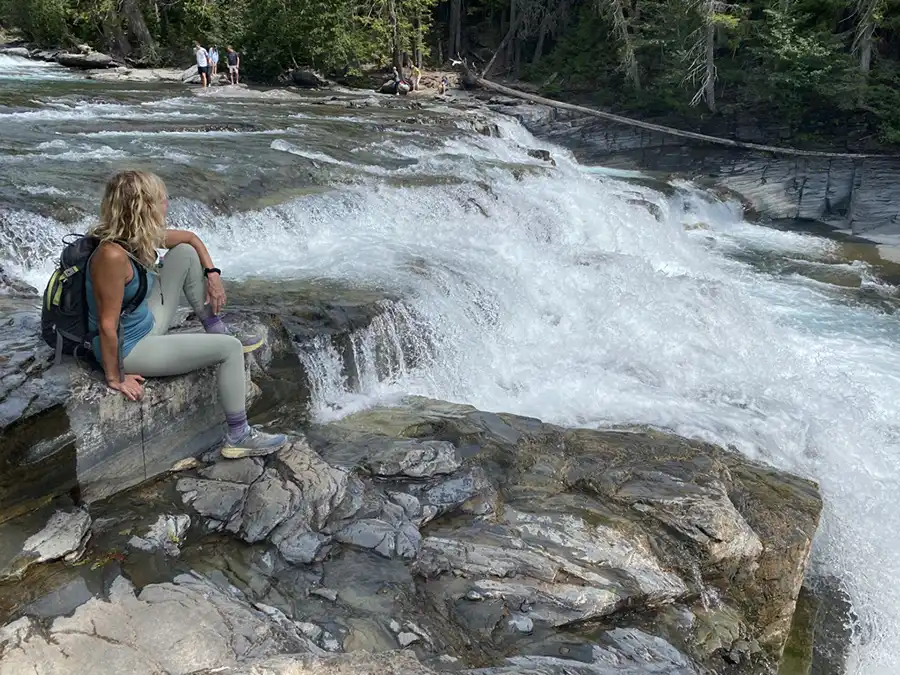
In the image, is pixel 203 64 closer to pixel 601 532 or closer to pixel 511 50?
pixel 511 50

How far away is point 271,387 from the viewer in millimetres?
4758

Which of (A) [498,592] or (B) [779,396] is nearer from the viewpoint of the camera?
(A) [498,592]

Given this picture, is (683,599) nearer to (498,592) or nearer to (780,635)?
(780,635)

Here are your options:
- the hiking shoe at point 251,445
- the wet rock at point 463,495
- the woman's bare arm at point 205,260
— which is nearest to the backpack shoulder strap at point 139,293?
the woman's bare arm at point 205,260

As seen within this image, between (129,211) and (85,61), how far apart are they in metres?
22.2

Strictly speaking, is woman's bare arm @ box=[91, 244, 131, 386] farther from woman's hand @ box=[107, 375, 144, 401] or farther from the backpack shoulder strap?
woman's hand @ box=[107, 375, 144, 401]

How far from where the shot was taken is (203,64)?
19.0 m

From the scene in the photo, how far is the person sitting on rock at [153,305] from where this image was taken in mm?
3143

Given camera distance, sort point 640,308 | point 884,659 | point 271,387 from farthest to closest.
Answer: point 640,308 → point 271,387 → point 884,659

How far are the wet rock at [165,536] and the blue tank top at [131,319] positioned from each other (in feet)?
2.78

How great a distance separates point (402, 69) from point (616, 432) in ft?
65.4

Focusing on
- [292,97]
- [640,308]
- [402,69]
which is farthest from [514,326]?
[402,69]

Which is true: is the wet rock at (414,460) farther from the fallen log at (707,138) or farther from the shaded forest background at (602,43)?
the shaded forest background at (602,43)

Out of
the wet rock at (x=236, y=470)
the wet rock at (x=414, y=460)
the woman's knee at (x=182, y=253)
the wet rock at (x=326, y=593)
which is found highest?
the woman's knee at (x=182, y=253)
